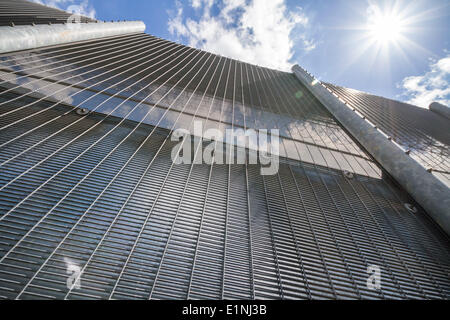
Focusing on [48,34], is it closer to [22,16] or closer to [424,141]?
[22,16]

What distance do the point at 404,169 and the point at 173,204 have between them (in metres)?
5.28

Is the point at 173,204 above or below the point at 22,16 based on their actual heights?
below

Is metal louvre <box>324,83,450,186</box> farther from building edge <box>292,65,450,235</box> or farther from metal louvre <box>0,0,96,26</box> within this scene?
metal louvre <box>0,0,96,26</box>

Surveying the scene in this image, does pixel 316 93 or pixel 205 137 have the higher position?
pixel 316 93

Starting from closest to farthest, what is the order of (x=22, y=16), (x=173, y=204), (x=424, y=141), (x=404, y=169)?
(x=173, y=204)
(x=404, y=169)
(x=424, y=141)
(x=22, y=16)

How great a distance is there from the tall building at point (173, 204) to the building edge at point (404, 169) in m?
0.06

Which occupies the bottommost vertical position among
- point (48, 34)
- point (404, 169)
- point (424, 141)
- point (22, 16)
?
point (404, 169)

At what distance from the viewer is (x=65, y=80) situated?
18.2ft

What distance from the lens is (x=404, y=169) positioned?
→ 4.91 metres

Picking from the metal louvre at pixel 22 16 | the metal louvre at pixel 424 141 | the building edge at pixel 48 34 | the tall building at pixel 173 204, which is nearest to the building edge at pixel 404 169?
the tall building at pixel 173 204

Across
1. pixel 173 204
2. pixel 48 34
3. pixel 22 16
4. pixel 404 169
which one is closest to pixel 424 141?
pixel 404 169

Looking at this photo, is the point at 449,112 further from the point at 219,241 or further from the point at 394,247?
the point at 219,241

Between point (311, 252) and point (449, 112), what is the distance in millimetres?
17102
